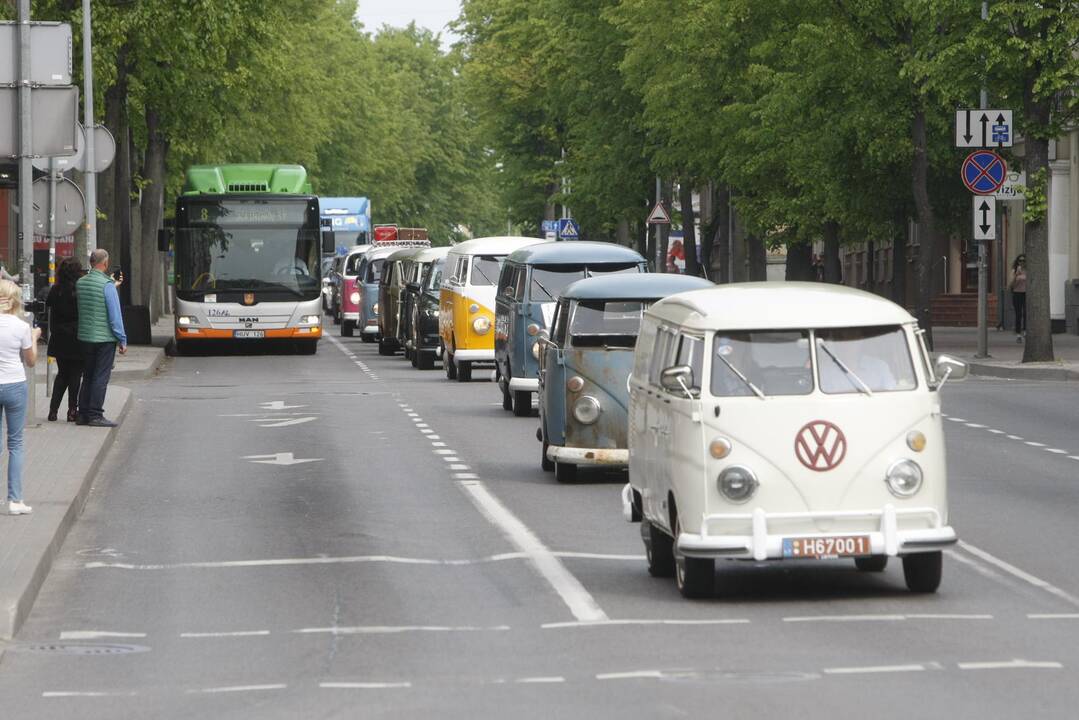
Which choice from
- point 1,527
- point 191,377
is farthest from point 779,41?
point 1,527

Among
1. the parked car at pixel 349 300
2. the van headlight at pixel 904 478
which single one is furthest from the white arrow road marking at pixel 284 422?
the parked car at pixel 349 300

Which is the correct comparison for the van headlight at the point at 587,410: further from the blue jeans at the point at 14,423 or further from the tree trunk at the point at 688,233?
the tree trunk at the point at 688,233

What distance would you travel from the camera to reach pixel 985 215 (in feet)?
128

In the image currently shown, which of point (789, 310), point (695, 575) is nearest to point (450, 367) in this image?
point (789, 310)

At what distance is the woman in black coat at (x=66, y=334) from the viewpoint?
25.0 m

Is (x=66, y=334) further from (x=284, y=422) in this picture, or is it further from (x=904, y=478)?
(x=904, y=478)

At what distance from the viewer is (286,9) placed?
55469 mm

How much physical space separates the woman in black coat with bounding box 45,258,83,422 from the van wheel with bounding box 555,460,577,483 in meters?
7.47

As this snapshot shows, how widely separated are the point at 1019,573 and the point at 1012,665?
11.1 feet

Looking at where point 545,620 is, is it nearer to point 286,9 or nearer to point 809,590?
point 809,590

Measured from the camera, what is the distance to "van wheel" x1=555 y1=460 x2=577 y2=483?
19.2 metres

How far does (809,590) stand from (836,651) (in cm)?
222

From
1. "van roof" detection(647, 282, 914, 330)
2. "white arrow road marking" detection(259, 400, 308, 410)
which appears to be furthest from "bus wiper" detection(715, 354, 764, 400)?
"white arrow road marking" detection(259, 400, 308, 410)

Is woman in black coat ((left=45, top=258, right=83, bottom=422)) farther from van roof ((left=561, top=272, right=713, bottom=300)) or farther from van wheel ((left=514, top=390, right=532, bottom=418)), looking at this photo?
van roof ((left=561, top=272, right=713, bottom=300))
